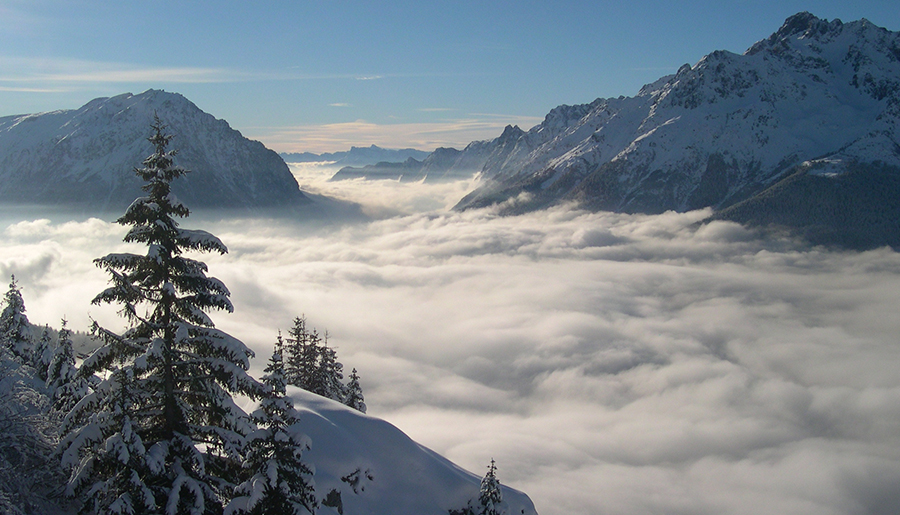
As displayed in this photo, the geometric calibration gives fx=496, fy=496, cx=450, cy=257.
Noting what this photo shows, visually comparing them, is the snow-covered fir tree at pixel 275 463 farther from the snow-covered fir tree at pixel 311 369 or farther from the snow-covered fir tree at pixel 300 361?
the snow-covered fir tree at pixel 300 361

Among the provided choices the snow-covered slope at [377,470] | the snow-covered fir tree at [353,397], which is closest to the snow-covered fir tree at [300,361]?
the snow-covered fir tree at [353,397]

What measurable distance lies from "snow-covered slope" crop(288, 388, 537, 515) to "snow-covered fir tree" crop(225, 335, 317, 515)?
34.9 ft

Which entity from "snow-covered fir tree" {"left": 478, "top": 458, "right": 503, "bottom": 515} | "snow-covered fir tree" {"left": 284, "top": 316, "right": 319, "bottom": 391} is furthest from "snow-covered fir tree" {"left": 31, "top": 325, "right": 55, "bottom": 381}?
"snow-covered fir tree" {"left": 478, "top": 458, "right": 503, "bottom": 515}

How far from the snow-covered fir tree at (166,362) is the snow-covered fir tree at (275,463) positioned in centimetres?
83

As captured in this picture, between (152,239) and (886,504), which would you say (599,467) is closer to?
(886,504)

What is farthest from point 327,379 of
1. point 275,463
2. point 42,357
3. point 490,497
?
point 275,463

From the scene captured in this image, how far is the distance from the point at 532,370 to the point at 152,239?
177 meters

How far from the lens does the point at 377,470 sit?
92.9 ft

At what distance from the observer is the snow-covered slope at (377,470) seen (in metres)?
26.3

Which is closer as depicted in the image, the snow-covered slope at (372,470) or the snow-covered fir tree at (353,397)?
the snow-covered slope at (372,470)

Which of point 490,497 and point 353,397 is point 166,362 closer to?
point 490,497

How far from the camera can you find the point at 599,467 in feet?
333

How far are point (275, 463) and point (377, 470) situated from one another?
15909 millimetres

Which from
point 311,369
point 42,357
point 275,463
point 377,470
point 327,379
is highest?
point 42,357
